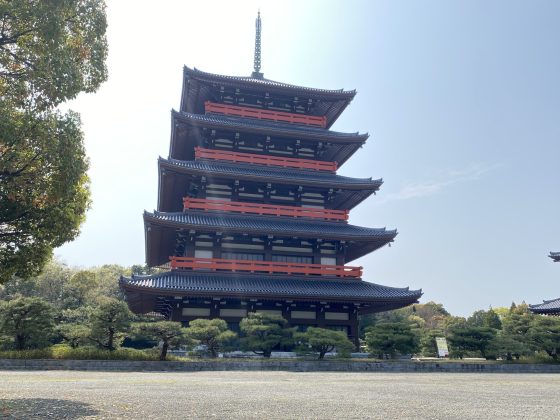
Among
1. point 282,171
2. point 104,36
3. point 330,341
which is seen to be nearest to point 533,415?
point 104,36

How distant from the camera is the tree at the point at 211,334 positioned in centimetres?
2145

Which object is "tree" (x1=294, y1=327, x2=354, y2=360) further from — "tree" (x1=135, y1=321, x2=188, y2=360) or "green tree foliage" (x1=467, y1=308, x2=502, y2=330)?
"green tree foliage" (x1=467, y1=308, x2=502, y2=330)

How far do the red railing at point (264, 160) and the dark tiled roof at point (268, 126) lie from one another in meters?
1.82

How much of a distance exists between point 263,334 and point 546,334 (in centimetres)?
1672

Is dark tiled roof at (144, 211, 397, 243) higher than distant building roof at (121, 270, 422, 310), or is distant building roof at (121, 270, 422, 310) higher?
dark tiled roof at (144, 211, 397, 243)

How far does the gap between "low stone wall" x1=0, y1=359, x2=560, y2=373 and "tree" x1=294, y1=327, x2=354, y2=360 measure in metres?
1.45

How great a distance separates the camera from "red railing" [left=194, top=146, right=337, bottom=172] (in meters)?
30.3

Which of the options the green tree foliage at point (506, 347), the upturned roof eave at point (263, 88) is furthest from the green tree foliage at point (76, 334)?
the green tree foliage at point (506, 347)

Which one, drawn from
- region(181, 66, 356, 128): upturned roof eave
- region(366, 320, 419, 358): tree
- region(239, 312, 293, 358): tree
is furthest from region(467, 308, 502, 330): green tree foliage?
region(239, 312, 293, 358): tree

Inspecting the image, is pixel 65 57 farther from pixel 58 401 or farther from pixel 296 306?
pixel 296 306

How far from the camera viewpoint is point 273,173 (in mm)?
30188

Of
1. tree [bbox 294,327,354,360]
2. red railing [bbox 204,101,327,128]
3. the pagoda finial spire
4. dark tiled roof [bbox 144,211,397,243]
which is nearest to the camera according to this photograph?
tree [bbox 294,327,354,360]

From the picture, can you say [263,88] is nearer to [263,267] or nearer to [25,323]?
[263,267]

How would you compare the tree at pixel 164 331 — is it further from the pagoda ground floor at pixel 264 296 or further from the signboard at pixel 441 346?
the signboard at pixel 441 346
